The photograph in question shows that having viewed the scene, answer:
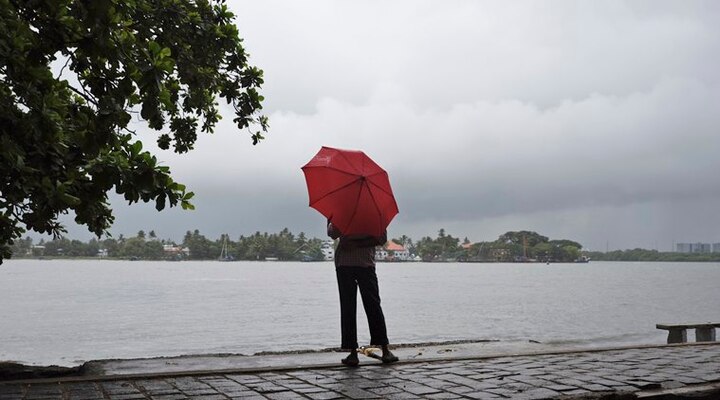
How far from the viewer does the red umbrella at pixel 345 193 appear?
704 cm

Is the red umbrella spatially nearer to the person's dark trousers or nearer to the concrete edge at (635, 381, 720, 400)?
the person's dark trousers

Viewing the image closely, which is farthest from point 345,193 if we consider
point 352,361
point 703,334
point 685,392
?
point 703,334

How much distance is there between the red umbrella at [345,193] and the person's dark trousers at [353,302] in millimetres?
490

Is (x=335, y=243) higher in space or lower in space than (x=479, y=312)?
higher

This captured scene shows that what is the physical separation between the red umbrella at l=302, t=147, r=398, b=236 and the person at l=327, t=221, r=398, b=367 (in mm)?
191

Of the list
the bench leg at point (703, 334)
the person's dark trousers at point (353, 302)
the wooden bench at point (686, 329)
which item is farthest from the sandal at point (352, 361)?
the bench leg at point (703, 334)

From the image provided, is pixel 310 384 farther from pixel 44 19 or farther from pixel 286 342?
pixel 286 342

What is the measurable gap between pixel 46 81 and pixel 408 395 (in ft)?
12.1

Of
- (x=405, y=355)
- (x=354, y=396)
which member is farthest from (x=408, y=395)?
(x=405, y=355)

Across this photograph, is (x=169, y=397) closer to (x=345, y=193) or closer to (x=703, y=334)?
(x=345, y=193)

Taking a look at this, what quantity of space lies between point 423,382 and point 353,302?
4.78 feet

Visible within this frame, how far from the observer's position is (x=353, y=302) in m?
7.35

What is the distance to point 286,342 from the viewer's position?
2328 centimetres

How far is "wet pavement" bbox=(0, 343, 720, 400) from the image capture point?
563 centimetres
